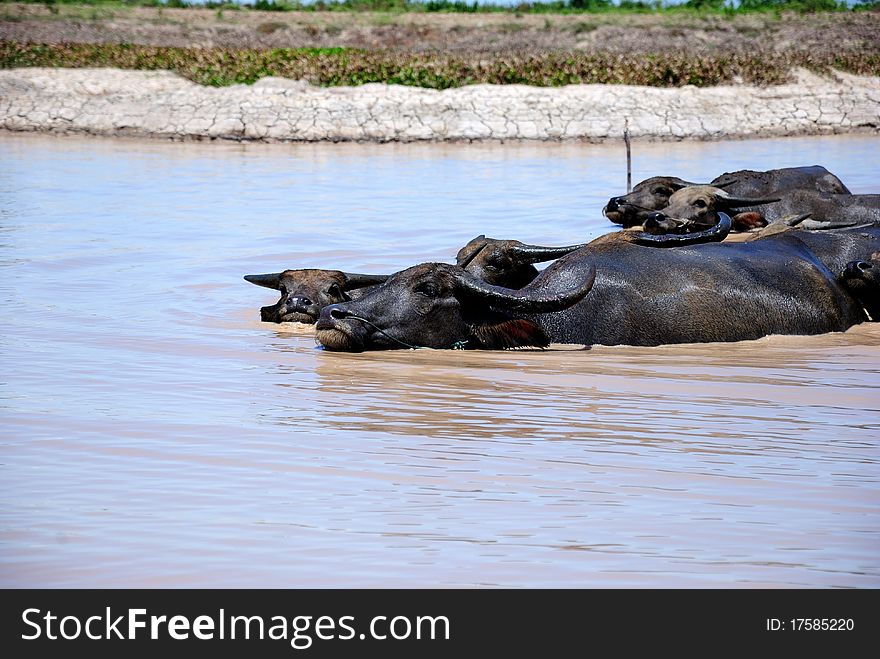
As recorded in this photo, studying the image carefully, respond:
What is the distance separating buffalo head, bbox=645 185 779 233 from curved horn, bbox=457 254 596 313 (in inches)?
151

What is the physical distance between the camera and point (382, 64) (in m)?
29.6

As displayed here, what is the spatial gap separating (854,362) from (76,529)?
410cm

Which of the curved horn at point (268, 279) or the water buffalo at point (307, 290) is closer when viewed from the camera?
the water buffalo at point (307, 290)

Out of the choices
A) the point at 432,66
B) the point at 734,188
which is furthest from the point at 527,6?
the point at 734,188

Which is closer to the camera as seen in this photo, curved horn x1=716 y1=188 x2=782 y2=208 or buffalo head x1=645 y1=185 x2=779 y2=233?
buffalo head x1=645 y1=185 x2=779 y2=233

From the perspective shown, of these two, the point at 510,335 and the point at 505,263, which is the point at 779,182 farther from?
the point at 510,335

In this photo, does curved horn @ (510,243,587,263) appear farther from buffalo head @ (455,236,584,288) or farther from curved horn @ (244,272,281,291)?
curved horn @ (244,272,281,291)

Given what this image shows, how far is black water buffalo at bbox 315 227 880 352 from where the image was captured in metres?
6.61

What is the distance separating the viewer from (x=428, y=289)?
21.8 feet

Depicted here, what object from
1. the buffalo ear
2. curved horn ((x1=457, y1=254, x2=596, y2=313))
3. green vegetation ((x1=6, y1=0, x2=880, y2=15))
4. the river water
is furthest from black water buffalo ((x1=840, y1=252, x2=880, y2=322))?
green vegetation ((x1=6, y1=0, x2=880, y2=15))

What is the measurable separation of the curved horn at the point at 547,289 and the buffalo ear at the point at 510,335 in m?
0.09

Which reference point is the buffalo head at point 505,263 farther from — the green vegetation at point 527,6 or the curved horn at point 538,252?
the green vegetation at point 527,6

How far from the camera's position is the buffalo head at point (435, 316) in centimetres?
Answer: 659

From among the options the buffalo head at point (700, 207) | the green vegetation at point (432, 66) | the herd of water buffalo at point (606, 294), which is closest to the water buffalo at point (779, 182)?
the buffalo head at point (700, 207)
